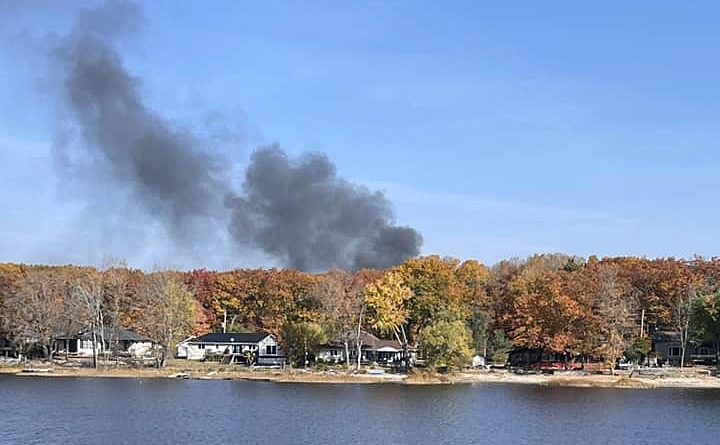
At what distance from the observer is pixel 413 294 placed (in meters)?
83.1

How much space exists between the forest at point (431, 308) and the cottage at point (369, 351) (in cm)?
115

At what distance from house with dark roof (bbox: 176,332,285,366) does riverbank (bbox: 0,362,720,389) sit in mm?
7391

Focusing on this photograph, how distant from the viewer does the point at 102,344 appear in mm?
86375

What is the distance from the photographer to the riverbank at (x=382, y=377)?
70.5 metres

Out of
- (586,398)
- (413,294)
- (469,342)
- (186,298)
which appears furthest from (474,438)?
(186,298)

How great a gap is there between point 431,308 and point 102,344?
106 ft

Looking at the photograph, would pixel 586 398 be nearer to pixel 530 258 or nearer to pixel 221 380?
pixel 221 380

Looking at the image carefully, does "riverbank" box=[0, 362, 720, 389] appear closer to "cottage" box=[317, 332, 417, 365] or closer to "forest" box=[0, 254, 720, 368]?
"forest" box=[0, 254, 720, 368]

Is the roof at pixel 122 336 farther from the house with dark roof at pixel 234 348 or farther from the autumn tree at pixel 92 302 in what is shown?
the house with dark roof at pixel 234 348

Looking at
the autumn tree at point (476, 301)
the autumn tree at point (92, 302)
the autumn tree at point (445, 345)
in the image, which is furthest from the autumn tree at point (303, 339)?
the autumn tree at point (92, 302)

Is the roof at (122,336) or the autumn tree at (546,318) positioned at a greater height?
the autumn tree at (546,318)

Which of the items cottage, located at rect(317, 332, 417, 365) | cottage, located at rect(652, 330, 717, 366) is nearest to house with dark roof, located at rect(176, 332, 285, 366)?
cottage, located at rect(317, 332, 417, 365)

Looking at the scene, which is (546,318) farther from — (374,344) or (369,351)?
(369,351)

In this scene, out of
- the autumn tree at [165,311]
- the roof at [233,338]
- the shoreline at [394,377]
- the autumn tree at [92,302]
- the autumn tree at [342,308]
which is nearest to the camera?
the shoreline at [394,377]
